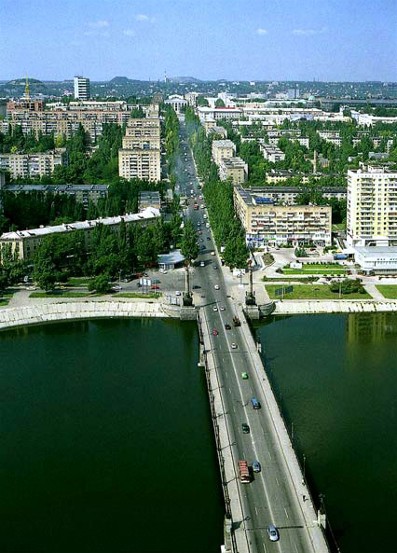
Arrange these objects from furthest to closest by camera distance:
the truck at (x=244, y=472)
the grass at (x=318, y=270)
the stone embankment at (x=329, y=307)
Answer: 1. the grass at (x=318, y=270)
2. the stone embankment at (x=329, y=307)
3. the truck at (x=244, y=472)

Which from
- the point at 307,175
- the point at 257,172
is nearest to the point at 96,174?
the point at 257,172

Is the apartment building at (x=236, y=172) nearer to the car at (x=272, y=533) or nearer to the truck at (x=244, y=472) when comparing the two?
the truck at (x=244, y=472)

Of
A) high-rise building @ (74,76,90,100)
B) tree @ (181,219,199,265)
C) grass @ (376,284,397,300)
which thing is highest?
high-rise building @ (74,76,90,100)

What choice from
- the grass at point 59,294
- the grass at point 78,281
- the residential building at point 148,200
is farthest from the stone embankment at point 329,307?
the residential building at point 148,200

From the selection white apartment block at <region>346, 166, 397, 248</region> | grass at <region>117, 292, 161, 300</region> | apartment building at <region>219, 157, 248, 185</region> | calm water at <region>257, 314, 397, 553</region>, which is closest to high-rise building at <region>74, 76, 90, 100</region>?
apartment building at <region>219, 157, 248, 185</region>

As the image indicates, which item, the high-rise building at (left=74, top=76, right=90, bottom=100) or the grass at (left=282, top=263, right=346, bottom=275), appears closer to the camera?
the grass at (left=282, top=263, right=346, bottom=275)

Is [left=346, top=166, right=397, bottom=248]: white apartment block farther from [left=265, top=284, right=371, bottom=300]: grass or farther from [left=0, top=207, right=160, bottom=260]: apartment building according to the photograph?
[left=0, top=207, right=160, bottom=260]: apartment building
